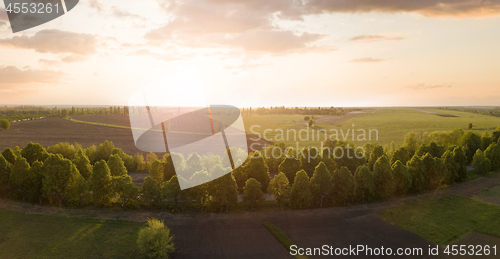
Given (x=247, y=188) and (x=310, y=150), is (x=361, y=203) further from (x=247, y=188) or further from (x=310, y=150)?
(x=247, y=188)

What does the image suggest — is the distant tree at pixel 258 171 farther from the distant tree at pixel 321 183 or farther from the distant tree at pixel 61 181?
the distant tree at pixel 61 181

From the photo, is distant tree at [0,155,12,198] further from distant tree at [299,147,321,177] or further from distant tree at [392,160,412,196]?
distant tree at [392,160,412,196]

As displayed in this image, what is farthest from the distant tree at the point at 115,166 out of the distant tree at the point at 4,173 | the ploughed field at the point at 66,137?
the ploughed field at the point at 66,137

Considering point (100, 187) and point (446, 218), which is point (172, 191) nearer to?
point (100, 187)

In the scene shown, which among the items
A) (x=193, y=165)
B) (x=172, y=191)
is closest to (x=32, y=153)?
(x=172, y=191)

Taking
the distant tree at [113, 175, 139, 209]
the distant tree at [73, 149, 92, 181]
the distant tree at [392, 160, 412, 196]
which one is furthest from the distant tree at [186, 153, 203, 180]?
the distant tree at [392, 160, 412, 196]

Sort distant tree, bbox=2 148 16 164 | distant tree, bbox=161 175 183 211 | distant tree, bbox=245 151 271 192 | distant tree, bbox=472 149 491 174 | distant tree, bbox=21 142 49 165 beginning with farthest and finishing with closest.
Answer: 1. distant tree, bbox=472 149 491 174
2. distant tree, bbox=245 151 271 192
3. distant tree, bbox=21 142 49 165
4. distant tree, bbox=2 148 16 164
5. distant tree, bbox=161 175 183 211
